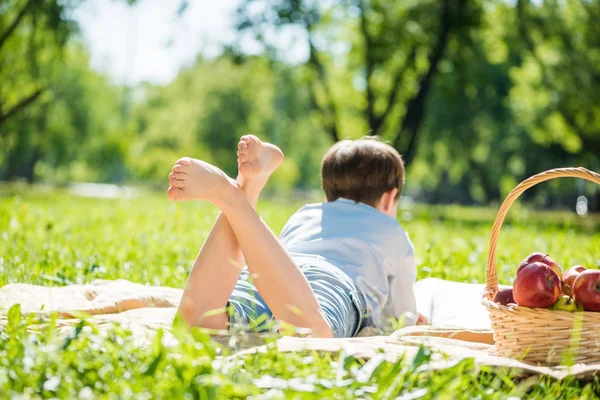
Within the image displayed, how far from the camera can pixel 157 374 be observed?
218cm

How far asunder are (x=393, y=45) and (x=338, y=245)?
17055 mm

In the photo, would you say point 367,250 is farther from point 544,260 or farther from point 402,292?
point 544,260

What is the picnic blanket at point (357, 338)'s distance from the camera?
8.55 feet

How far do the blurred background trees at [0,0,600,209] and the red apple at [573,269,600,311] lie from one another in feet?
38.7

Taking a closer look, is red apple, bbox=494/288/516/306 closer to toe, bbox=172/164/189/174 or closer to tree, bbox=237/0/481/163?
toe, bbox=172/164/189/174

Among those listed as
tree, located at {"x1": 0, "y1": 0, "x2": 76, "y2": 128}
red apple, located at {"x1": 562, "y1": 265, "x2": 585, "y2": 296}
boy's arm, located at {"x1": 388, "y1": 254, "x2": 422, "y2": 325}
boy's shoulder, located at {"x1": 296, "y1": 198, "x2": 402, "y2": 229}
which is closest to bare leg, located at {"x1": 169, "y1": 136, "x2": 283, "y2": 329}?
boy's shoulder, located at {"x1": 296, "y1": 198, "x2": 402, "y2": 229}

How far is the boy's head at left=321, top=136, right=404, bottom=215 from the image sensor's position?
12.6 feet

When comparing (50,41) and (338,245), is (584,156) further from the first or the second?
(338,245)

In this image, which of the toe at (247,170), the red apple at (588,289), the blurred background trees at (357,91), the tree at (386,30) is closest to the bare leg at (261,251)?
the toe at (247,170)

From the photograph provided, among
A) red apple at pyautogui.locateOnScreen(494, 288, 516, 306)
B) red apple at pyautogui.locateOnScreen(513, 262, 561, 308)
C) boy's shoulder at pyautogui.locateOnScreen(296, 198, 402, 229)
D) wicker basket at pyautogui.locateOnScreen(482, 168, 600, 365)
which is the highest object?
boy's shoulder at pyautogui.locateOnScreen(296, 198, 402, 229)

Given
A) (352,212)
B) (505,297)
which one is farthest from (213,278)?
(505,297)

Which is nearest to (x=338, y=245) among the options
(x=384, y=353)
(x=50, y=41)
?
(x=384, y=353)

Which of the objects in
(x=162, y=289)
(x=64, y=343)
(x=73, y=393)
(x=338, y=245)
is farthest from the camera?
(x=162, y=289)

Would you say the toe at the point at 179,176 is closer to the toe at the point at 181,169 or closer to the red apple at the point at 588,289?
the toe at the point at 181,169
